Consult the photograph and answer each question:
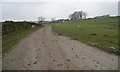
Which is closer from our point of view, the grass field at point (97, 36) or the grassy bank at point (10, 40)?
the grass field at point (97, 36)

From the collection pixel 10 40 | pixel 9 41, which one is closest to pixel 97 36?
pixel 10 40

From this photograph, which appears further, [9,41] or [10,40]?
[10,40]

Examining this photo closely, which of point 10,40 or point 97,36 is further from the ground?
point 10,40

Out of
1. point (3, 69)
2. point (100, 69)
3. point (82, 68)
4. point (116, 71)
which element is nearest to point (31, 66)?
point (3, 69)

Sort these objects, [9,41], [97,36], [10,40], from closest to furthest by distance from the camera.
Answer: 1. [9,41]
2. [10,40]
3. [97,36]

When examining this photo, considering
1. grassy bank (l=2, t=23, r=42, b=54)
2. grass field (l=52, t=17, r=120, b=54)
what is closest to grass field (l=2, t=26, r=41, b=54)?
grassy bank (l=2, t=23, r=42, b=54)

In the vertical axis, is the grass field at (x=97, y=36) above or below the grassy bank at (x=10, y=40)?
below

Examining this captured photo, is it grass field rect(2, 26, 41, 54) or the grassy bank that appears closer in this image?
grass field rect(2, 26, 41, 54)

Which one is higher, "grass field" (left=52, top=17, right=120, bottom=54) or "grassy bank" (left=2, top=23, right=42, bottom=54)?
"grassy bank" (left=2, top=23, right=42, bottom=54)

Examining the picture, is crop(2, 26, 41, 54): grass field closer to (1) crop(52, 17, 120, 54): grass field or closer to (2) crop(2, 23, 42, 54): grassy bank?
(2) crop(2, 23, 42, 54): grassy bank

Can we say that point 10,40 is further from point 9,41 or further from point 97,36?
point 97,36

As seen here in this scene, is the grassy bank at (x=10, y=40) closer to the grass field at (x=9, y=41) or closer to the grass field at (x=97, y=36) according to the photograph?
the grass field at (x=9, y=41)

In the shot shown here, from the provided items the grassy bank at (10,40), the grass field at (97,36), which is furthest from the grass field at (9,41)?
the grass field at (97,36)

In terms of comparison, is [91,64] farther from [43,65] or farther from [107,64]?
[43,65]
